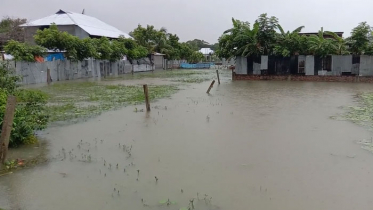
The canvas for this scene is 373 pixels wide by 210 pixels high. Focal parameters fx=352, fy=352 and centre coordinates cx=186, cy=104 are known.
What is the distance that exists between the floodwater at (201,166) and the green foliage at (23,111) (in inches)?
19.6

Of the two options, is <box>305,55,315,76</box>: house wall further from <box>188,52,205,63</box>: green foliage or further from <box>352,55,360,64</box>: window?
<box>188,52,205,63</box>: green foliage

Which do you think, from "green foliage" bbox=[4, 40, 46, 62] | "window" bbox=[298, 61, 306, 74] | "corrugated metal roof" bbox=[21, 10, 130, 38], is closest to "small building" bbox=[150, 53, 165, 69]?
"corrugated metal roof" bbox=[21, 10, 130, 38]

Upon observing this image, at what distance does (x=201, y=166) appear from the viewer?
6348 mm

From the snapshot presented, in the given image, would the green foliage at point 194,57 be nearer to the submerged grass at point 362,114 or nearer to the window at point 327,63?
the window at point 327,63

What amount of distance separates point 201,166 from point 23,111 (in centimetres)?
421

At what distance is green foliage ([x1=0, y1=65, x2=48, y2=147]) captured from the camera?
286 inches

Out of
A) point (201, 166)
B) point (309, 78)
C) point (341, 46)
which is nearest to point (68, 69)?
point (309, 78)

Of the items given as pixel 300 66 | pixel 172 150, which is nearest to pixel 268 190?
pixel 172 150

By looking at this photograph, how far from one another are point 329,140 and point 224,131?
2.57 m

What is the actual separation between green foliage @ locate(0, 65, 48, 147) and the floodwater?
0.50 meters

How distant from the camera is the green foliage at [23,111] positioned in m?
7.27

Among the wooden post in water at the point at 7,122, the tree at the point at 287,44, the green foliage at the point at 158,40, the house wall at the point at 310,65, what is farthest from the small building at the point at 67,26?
the wooden post in water at the point at 7,122

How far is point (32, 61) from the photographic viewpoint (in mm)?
22547

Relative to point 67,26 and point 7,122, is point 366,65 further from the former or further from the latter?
point 67,26
